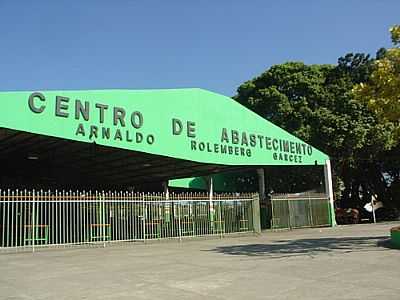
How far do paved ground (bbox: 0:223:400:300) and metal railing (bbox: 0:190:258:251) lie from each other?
263 centimetres

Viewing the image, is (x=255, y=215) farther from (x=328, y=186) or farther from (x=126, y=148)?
(x=328, y=186)

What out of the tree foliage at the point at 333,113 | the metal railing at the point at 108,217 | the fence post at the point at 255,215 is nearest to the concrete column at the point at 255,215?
the fence post at the point at 255,215

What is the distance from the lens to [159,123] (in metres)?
21.0

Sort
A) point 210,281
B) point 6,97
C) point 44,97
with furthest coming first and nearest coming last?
point 44,97, point 6,97, point 210,281

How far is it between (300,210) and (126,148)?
13387 mm

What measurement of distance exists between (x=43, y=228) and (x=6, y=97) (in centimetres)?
610

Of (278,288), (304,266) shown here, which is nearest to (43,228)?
(304,266)

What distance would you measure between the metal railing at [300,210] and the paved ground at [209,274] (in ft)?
40.3

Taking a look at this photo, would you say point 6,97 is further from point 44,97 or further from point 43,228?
point 43,228

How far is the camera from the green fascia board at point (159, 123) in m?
17.0

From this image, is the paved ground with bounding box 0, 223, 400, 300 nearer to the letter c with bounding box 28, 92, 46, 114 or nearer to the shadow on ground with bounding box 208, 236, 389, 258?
the shadow on ground with bounding box 208, 236, 389, 258

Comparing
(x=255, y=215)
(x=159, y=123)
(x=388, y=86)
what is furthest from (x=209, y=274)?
(x=255, y=215)

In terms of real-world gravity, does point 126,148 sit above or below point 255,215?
above

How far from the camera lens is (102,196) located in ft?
60.5
